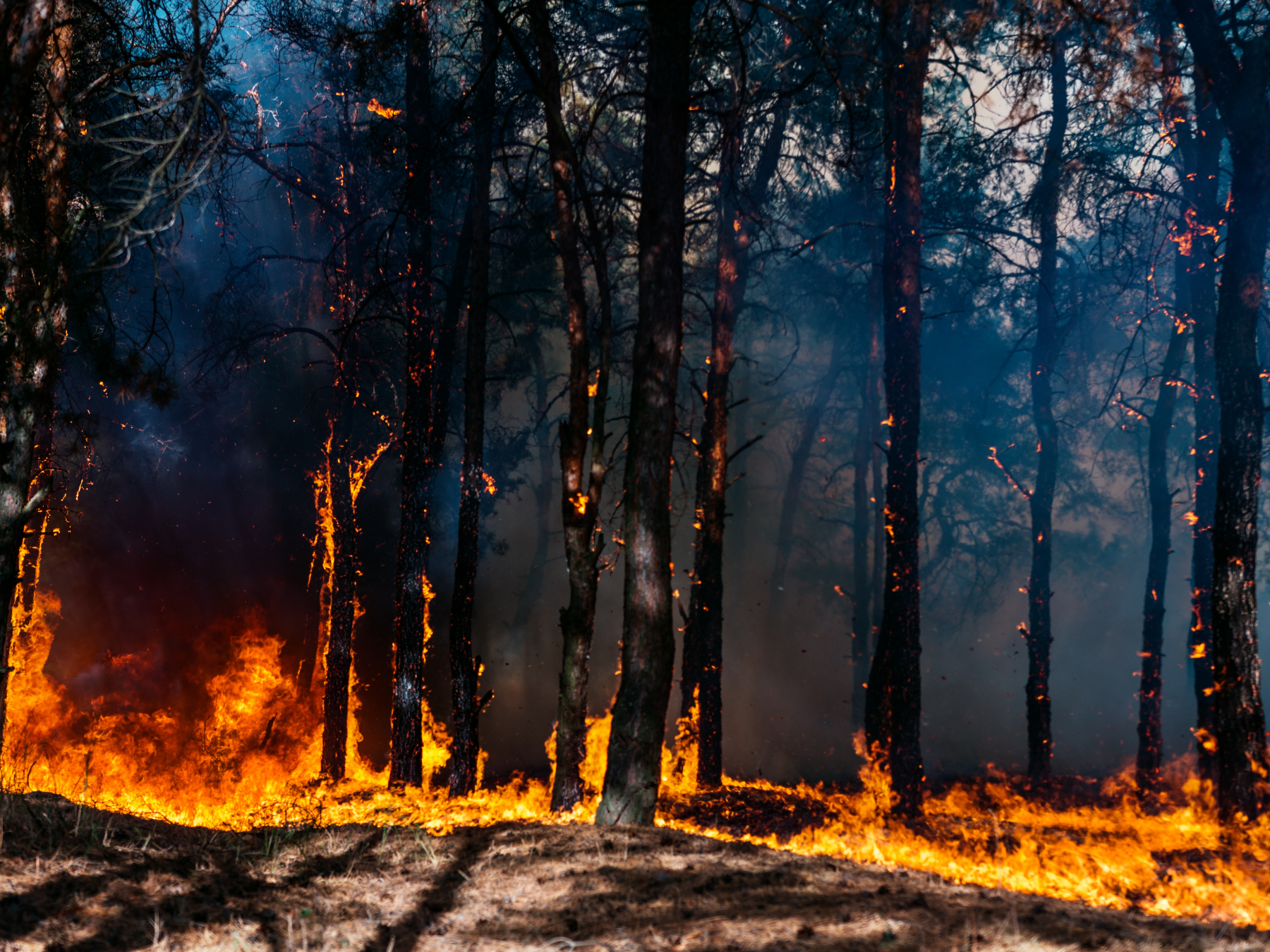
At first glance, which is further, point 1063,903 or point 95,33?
point 95,33

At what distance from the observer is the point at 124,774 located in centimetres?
1531

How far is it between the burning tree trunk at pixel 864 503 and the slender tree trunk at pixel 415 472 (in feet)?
39.5

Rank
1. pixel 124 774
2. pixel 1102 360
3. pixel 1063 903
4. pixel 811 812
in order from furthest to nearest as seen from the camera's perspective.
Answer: pixel 1102 360 < pixel 124 774 < pixel 811 812 < pixel 1063 903

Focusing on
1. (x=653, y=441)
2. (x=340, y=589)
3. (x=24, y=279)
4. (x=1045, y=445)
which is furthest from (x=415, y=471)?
(x=1045, y=445)

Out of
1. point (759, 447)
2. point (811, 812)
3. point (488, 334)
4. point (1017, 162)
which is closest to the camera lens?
point (811, 812)

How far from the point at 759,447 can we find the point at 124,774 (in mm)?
21228

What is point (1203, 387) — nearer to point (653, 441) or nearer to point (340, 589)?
point (653, 441)

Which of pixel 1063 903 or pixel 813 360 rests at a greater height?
pixel 813 360

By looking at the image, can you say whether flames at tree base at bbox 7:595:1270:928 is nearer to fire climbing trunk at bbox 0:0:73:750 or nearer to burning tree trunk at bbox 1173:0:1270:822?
burning tree trunk at bbox 1173:0:1270:822

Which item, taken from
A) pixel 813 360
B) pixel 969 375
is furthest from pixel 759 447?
pixel 969 375

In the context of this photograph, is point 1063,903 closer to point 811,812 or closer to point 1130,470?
point 811,812

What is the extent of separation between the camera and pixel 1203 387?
40.4 ft

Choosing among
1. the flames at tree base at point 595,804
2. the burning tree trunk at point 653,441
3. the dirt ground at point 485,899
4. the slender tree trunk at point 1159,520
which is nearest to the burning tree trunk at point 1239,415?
the flames at tree base at point 595,804

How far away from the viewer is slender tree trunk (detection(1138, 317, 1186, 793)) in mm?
13062
